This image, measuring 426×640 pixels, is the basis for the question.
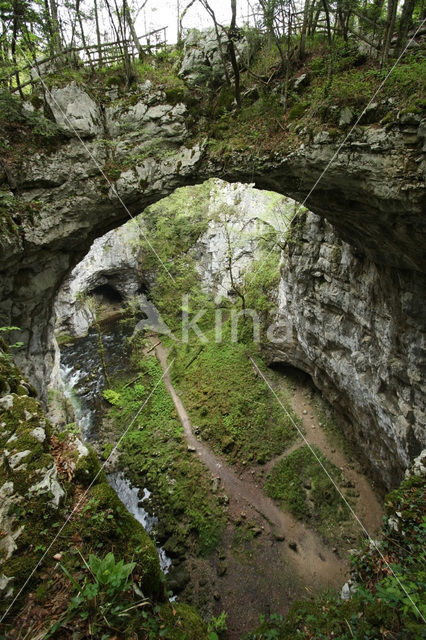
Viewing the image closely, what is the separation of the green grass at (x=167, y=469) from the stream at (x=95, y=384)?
52cm

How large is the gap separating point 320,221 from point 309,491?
9.81m

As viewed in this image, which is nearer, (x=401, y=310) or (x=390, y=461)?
(x=401, y=310)

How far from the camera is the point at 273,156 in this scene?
721 cm

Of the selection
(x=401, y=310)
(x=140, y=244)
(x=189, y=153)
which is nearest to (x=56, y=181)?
(x=189, y=153)

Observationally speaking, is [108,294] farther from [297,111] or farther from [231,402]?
[297,111]

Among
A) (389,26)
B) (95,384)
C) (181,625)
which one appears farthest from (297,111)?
(95,384)

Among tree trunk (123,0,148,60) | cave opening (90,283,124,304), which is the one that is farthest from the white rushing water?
cave opening (90,283,124,304)

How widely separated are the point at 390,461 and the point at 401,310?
489 centimetres

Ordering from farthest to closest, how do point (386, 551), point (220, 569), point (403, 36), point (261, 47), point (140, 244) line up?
point (140, 244)
point (220, 569)
point (261, 47)
point (403, 36)
point (386, 551)

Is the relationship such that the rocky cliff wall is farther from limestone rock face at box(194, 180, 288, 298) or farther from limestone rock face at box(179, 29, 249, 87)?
limestone rock face at box(179, 29, 249, 87)

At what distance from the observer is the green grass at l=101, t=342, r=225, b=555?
33.7 feet

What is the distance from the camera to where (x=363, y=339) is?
8930mm

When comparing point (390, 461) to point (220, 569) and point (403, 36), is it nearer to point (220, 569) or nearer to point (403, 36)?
point (220, 569)

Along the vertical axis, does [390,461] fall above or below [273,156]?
below
